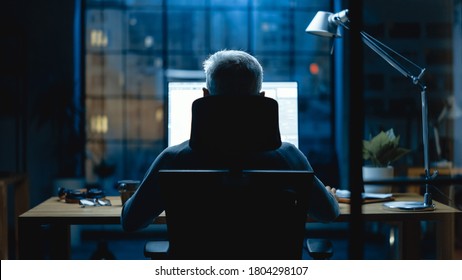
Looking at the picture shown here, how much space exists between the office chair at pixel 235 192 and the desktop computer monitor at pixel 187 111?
863 mm

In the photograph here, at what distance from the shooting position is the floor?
522 centimetres

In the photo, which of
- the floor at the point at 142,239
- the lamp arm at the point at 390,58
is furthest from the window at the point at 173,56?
the lamp arm at the point at 390,58

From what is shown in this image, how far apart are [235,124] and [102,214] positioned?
757 millimetres

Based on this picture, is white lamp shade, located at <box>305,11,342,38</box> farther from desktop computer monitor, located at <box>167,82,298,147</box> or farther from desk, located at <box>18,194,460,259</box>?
desk, located at <box>18,194,460,259</box>

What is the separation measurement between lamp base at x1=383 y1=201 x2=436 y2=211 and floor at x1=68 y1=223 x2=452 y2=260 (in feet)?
9.38

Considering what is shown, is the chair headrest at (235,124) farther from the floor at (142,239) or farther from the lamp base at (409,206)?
the floor at (142,239)

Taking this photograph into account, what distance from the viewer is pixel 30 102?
588 centimetres

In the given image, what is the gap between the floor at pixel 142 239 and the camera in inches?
205

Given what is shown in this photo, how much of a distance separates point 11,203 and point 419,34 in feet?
14.9

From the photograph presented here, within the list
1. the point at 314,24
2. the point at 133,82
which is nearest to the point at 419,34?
the point at 133,82

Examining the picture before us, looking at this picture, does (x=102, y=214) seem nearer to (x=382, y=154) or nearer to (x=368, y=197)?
(x=368, y=197)

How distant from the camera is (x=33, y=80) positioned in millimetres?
5898

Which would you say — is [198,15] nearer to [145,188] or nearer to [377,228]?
[377,228]
